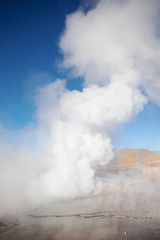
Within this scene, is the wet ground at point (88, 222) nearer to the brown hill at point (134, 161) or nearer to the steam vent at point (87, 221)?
the steam vent at point (87, 221)

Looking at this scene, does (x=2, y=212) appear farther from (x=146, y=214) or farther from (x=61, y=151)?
(x=146, y=214)

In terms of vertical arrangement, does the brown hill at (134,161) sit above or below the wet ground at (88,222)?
above

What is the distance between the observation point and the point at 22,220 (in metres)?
9.72

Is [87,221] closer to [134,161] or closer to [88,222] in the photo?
[88,222]

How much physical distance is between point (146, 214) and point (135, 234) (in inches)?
112

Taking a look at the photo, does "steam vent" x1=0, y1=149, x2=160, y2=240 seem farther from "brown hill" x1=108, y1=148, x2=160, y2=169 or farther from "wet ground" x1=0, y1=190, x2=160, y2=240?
"brown hill" x1=108, y1=148, x2=160, y2=169

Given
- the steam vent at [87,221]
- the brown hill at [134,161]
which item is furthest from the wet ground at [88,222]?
the brown hill at [134,161]

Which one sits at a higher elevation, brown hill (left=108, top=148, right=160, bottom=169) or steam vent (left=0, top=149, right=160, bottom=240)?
brown hill (left=108, top=148, right=160, bottom=169)

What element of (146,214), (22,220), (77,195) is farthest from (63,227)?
(77,195)

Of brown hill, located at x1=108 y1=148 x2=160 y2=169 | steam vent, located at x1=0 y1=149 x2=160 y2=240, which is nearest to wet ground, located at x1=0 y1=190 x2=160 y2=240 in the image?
steam vent, located at x1=0 y1=149 x2=160 y2=240

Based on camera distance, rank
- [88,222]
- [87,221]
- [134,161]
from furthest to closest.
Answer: [134,161] < [87,221] < [88,222]

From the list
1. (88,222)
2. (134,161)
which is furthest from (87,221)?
(134,161)

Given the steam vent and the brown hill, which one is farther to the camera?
the brown hill

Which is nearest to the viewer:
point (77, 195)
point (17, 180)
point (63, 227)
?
point (63, 227)
